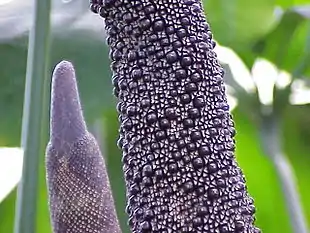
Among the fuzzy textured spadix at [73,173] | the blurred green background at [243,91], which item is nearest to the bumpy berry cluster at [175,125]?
the fuzzy textured spadix at [73,173]

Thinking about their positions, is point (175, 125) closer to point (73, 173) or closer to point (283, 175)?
point (73, 173)

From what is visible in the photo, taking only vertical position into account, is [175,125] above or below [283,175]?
below

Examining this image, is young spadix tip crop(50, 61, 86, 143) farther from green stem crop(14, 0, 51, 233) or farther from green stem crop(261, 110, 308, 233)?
green stem crop(261, 110, 308, 233)

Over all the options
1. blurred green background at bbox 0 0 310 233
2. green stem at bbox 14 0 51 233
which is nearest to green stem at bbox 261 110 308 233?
blurred green background at bbox 0 0 310 233

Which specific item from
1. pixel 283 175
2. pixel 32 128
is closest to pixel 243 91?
pixel 283 175

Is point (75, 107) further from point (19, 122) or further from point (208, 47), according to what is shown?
point (19, 122)
